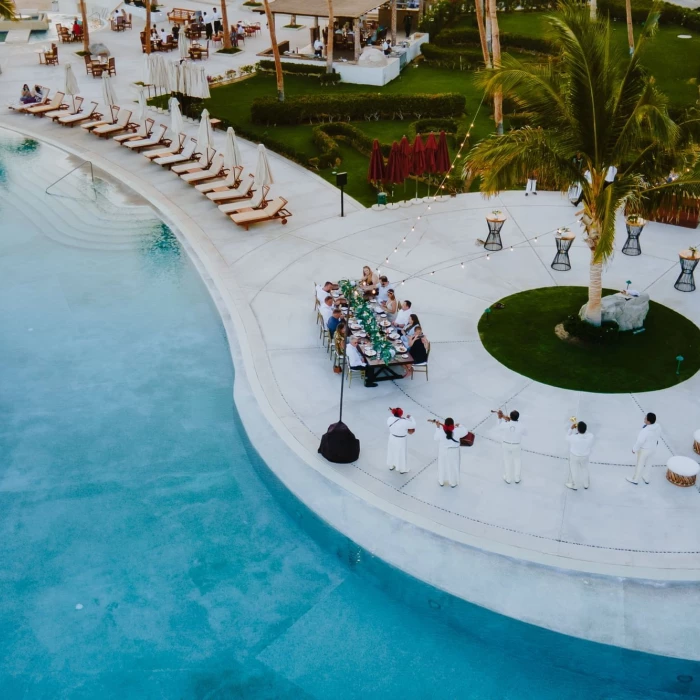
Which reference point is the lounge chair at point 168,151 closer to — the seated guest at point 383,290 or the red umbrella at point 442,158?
the red umbrella at point 442,158

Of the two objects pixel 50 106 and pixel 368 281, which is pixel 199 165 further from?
pixel 368 281

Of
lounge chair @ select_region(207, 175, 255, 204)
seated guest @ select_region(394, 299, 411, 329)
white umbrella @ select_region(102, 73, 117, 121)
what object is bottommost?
seated guest @ select_region(394, 299, 411, 329)

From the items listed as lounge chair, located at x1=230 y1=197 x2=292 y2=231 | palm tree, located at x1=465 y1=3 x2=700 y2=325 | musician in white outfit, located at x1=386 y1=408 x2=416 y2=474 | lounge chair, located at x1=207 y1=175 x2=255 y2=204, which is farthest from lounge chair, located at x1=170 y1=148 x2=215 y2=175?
musician in white outfit, located at x1=386 y1=408 x2=416 y2=474

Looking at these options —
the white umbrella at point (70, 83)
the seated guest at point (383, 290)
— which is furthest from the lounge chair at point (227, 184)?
the white umbrella at point (70, 83)

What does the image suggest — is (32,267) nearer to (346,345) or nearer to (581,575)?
(346,345)

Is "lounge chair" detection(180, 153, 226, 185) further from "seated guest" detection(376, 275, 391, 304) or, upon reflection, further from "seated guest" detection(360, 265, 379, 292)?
"seated guest" detection(376, 275, 391, 304)

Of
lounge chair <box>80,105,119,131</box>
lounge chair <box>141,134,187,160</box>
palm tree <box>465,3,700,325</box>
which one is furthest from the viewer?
lounge chair <box>80,105,119,131</box>
